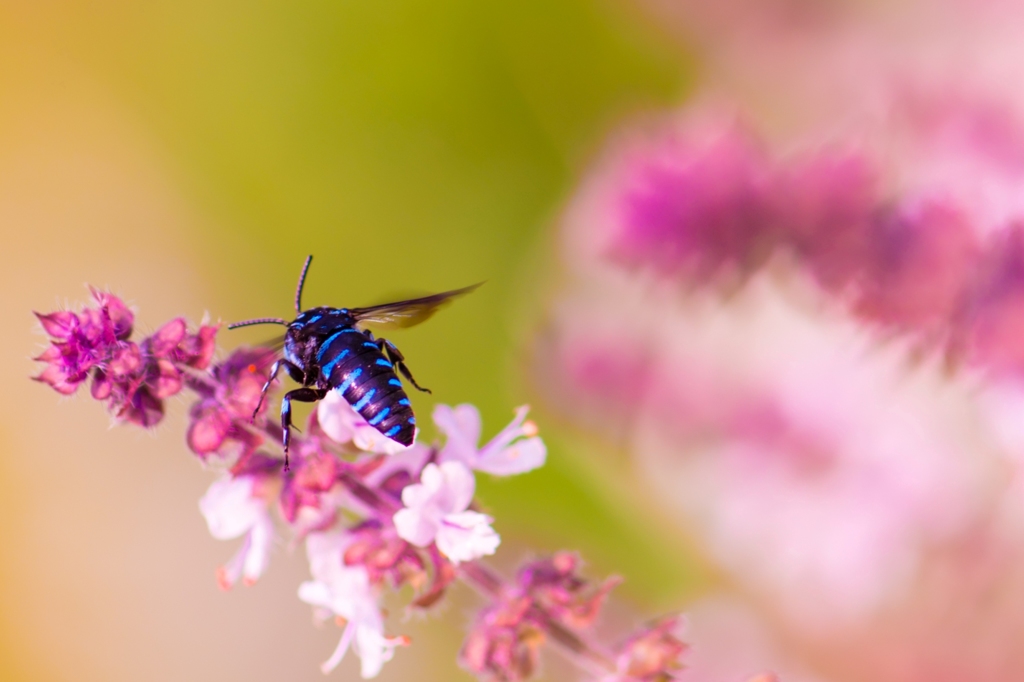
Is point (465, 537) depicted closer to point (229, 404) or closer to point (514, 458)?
point (514, 458)

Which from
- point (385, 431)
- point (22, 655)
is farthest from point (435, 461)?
point (22, 655)

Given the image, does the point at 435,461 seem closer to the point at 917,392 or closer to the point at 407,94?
the point at 917,392

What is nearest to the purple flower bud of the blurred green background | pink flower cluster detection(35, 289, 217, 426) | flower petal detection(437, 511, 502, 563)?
flower petal detection(437, 511, 502, 563)

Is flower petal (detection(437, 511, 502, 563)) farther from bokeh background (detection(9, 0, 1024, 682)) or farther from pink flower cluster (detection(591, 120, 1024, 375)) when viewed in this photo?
bokeh background (detection(9, 0, 1024, 682))

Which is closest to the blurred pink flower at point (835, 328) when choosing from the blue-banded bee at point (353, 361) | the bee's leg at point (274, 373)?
the blue-banded bee at point (353, 361)

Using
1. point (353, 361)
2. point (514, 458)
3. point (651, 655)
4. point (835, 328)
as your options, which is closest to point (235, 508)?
point (353, 361)
